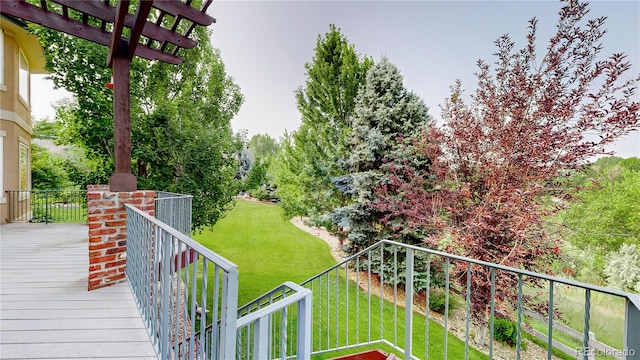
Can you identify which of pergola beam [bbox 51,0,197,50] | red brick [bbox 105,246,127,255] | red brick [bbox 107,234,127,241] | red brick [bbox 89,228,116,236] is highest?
pergola beam [bbox 51,0,197,50]

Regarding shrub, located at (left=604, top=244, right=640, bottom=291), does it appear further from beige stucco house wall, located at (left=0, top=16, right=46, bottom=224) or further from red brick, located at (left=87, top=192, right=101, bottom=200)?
beige stucco house wall, located at (left=0, top=16, right=46, bottom=224)

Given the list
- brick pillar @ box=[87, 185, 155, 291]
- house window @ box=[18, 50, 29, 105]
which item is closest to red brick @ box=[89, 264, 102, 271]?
brick pillar @ box=[87, 185, 155, 291]

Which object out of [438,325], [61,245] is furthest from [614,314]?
[61,245]

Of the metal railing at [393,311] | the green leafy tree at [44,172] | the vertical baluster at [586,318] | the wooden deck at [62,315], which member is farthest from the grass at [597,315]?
the green leafy tree at [44,172]

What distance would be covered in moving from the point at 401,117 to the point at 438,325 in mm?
5302

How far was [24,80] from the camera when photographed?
330 inches

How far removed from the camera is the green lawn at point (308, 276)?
16.8 feet

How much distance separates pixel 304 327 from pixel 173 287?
1421 mm

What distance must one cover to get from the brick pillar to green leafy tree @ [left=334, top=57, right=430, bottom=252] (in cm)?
528

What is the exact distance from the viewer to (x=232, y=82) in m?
10.3

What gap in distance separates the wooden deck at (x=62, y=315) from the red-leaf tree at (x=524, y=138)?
5.06 meters

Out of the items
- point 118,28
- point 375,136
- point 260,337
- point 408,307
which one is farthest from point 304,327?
point 375,136

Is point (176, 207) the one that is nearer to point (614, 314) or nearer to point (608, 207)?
point (614, 314)

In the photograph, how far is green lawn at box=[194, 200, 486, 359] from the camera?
5121 mm
